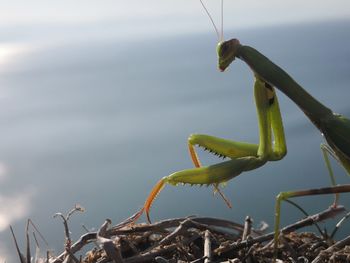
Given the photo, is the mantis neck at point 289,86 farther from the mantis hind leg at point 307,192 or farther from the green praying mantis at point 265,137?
the mantis hind leg at point 307,192

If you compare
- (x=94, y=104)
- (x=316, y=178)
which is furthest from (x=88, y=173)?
(x=94, y=104)

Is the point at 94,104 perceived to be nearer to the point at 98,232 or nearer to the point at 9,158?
the point at 9,158

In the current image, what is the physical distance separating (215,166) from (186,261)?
0.53 m

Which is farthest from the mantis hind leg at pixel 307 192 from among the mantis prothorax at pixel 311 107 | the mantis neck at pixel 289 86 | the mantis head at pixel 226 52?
the mantis head at pixel 226 52

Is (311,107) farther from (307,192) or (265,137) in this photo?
(307,192)

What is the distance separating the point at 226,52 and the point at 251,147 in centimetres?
59

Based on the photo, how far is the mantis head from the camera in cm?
283

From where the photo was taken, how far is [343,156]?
2682mm

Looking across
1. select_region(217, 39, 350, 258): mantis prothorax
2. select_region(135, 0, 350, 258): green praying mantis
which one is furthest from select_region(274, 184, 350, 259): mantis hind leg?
select_region(217, 39, 350, 258): mantis prothorax

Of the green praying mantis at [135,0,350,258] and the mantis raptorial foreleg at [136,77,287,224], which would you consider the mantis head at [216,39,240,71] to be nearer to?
the green praying mantis at [135,0,350,258]

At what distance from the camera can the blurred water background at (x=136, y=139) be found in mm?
14391

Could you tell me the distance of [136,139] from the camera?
2744cm

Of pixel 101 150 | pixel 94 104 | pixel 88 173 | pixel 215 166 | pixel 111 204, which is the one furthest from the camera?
pixel 94 104

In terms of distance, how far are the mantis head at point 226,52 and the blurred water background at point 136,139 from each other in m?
0.39
